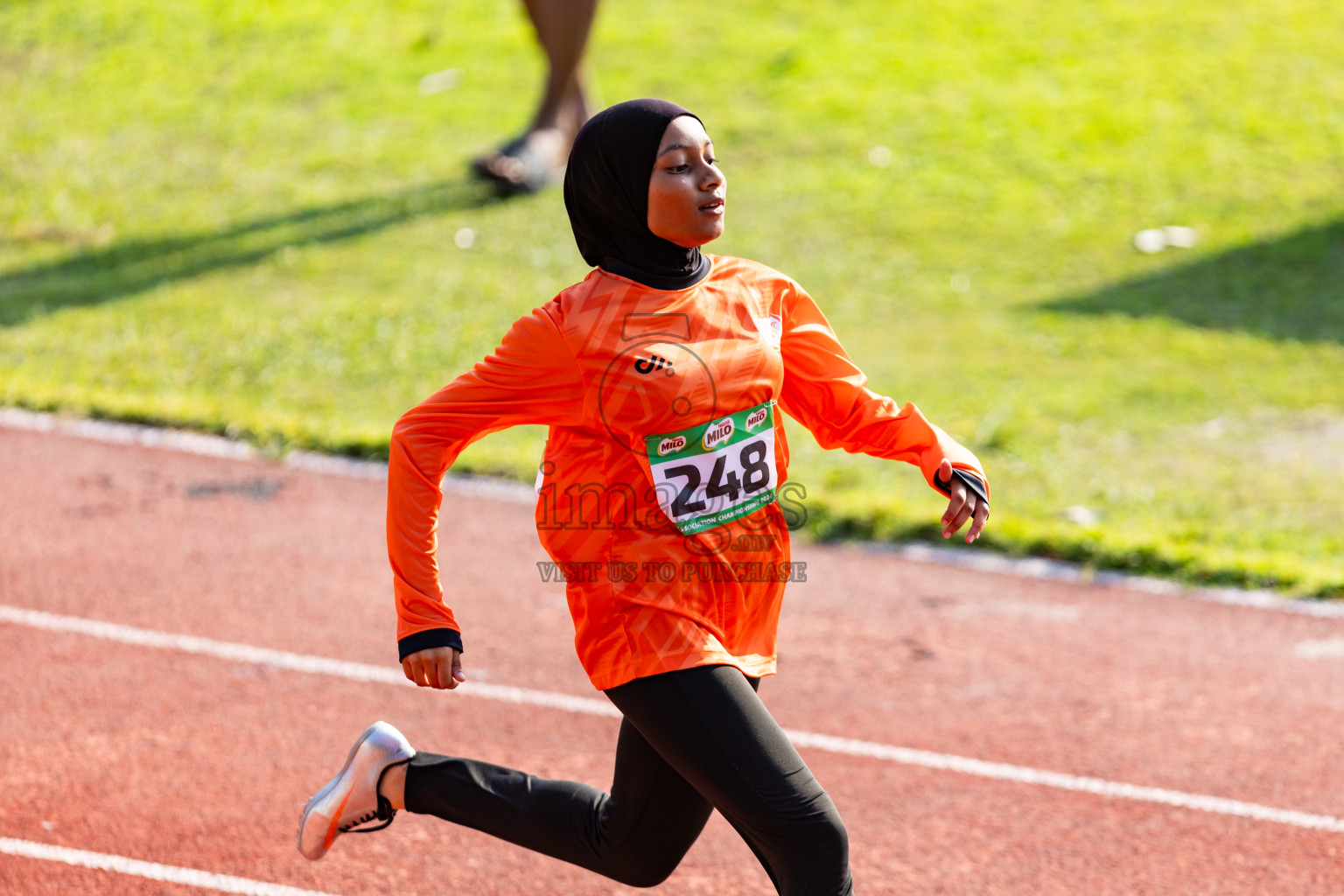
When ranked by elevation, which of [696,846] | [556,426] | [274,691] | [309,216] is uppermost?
[556,426]

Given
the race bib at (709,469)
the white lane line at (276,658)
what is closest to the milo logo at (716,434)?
the race bib at (709,469)

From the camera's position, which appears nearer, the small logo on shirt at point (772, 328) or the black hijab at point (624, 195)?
the black hijab at point (624, 195)

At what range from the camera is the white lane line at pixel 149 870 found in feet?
13.2

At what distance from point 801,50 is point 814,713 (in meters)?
11.0

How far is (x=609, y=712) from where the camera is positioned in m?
5.24

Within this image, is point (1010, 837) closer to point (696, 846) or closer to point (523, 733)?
point (696, 846)

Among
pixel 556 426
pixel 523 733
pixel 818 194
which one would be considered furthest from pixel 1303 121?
pixel 556 426

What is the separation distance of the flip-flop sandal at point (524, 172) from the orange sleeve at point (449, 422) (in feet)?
29.3

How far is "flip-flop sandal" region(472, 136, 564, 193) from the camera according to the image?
466 inches

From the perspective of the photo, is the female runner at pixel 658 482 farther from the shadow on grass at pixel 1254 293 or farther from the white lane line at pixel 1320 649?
the shadow on grass at pixel 1254 293

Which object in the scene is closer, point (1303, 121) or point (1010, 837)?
point (1010, 837)

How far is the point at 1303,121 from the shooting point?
12.9 meters

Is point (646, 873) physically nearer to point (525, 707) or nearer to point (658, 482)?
point (658, 482)

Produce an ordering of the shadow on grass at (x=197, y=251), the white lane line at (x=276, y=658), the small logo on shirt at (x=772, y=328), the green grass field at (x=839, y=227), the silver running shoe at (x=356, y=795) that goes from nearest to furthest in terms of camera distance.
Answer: the small logo on shirt at (x=772, y=328) < the silver running shoe at (x=356, y=795) < the white lane line at (x=276, y=658) < the green grass field at (x=839, y=227) < the shadow on grass at (x=197, y=251)
